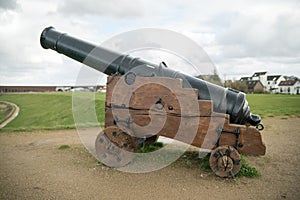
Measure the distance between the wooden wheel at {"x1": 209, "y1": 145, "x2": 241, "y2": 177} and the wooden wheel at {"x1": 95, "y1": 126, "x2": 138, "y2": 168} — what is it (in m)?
1.25

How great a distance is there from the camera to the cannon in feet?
12.2

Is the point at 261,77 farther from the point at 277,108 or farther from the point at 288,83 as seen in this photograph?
the point at 277,108

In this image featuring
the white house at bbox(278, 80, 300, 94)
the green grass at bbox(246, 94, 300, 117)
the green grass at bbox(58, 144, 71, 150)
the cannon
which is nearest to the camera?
the cannon

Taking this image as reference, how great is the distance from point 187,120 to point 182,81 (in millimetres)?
615

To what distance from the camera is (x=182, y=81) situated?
4.02 m

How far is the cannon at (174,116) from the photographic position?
371 centimetres

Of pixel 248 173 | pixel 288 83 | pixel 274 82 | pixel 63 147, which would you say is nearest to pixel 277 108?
pixel 248 173

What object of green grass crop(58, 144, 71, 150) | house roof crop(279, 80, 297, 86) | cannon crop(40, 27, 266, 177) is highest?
house roof crop(279, 80, 297, 86)

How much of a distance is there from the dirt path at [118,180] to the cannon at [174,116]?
315 millimetres

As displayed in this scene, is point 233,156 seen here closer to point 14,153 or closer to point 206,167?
point 206,167

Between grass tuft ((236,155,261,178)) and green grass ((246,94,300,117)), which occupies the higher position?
green grass ((246,94,300,117))

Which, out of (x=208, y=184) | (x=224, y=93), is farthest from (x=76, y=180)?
(x=224, y=93)

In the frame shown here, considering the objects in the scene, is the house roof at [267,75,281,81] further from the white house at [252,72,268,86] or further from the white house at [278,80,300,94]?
the white house at [278,80,300,94]

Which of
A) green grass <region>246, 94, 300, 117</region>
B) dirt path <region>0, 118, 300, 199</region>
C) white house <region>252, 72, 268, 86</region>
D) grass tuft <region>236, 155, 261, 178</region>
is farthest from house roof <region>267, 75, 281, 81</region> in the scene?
grass tuft <region>236, 155, 261, 178</region>
